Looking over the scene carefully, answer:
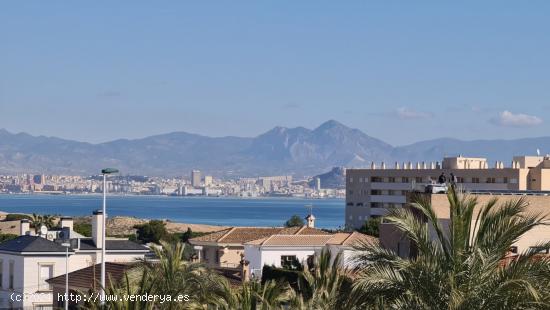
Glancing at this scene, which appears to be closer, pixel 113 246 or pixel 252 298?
pixel 252 298

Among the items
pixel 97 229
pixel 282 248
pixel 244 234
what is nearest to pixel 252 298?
pixel 97 229

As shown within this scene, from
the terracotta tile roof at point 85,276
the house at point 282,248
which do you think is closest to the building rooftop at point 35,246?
the terracotta tile roof at point 85,276

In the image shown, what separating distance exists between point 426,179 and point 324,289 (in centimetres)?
9514

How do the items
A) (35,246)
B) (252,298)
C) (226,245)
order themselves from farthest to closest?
1. (226,245)
2. (35,246)
3. (252,298)

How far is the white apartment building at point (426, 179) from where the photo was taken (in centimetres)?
12294

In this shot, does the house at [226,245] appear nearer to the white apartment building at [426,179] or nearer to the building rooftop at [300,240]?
the building rooftop at [300,240]

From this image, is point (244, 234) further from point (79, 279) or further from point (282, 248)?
point (79, 279)

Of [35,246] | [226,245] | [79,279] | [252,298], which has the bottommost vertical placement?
[79,279]

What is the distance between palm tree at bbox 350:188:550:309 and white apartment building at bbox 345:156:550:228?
96873 millimetres

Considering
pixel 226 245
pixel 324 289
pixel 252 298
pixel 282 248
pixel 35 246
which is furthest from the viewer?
pixel 226 245

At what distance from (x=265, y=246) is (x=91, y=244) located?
9.11m

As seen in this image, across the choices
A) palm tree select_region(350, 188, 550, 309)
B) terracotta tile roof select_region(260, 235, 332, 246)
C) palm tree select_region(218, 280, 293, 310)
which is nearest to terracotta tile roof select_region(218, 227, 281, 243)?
terracotta tile roof select_region(260, 235, 332, 246)

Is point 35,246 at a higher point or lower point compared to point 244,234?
higher

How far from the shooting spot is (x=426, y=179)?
116 metres
